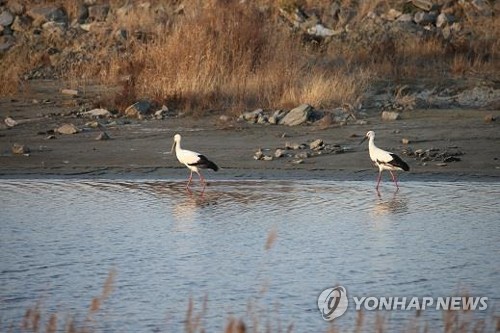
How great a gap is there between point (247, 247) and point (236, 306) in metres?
2.03

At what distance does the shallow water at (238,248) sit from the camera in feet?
25.7

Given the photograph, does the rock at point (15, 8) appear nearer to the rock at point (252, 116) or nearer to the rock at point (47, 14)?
the rock at point (47, 14)

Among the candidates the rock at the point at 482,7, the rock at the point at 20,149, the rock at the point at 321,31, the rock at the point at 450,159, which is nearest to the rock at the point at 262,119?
the rock at the point at 450,159

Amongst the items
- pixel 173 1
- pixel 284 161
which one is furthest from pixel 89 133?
pixel 173 1

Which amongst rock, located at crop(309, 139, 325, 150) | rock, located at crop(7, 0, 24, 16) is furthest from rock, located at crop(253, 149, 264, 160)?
rock, located at crop(7, 0, 24, 16)

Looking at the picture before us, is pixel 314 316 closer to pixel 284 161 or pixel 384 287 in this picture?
pixel 384 287

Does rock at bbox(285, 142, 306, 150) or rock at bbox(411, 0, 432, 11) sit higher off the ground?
rock at bbox(285, 142, 306, 150)

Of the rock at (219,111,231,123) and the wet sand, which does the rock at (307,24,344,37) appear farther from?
the rock at (219,111,231,123)

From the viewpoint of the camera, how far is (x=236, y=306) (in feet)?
25.7

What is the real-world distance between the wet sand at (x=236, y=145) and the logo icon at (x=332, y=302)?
5641mm

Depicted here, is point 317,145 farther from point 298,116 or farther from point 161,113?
point 161,113

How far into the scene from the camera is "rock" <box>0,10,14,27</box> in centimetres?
2936

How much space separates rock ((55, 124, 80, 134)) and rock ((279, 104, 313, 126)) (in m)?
3.08

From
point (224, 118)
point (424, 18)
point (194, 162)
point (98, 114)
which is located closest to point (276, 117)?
point (224, 118)
